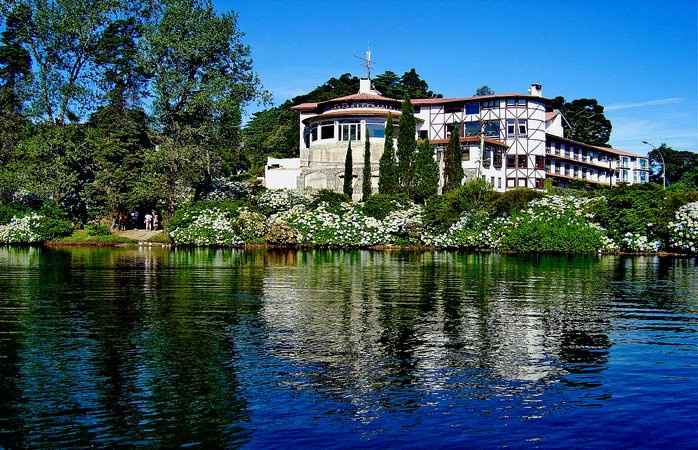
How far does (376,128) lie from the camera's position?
7225 centimetres

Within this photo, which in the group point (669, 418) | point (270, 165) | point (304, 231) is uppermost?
point (270, 165)

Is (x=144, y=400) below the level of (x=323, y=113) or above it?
below

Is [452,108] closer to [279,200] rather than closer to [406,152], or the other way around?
[406,152]

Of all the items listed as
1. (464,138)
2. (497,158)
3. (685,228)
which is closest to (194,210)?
(464,138)

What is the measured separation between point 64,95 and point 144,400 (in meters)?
53.6

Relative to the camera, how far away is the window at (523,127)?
7975cm

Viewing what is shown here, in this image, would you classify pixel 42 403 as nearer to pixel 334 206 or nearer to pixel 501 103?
pixel 334 206

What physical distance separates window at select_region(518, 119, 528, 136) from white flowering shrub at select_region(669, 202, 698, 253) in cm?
3090

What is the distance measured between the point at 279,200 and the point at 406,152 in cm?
1101

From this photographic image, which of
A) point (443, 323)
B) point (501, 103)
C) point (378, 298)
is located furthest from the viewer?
point (501, 103)

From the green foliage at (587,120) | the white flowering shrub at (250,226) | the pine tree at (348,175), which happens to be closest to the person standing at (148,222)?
the white flowering shrub at (250,226)

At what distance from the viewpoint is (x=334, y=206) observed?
5925 centimetres

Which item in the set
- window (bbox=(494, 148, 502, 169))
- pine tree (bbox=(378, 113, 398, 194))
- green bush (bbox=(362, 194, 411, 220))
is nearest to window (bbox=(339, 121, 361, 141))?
pine tree (bbox=(378, 113, 398, 194))

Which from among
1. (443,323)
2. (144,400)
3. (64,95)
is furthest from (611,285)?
(64,95)
